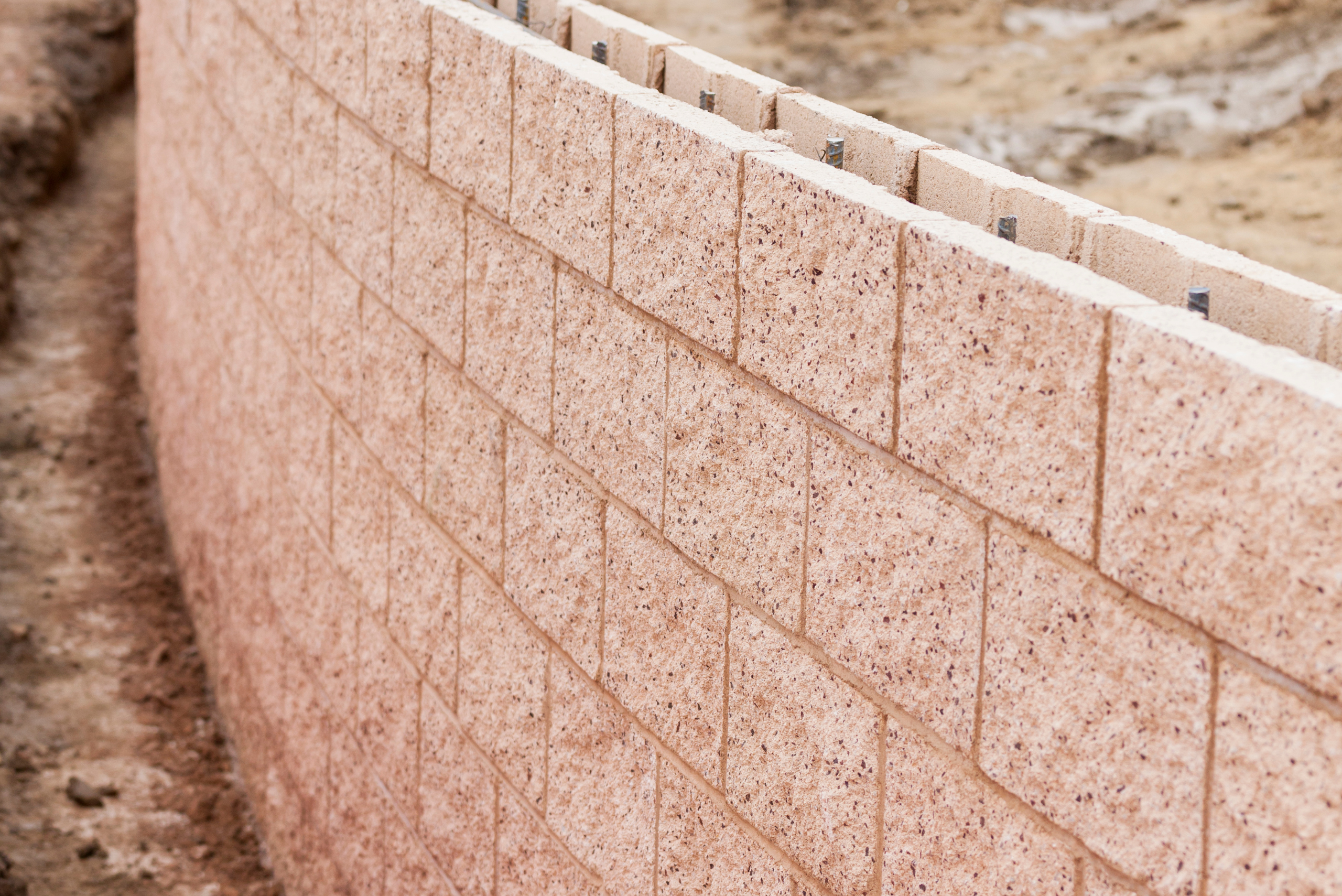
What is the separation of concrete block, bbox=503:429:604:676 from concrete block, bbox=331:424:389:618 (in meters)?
0.96

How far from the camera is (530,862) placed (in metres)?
3.57

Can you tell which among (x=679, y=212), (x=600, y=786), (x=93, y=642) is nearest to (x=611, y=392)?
(x=679, y=212)

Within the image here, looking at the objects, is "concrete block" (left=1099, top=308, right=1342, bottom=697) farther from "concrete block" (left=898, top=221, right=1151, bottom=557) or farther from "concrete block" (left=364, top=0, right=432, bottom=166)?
"concrete block" (left=364, top=0, right=432, bottom=166)

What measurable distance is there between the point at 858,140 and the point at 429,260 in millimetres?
1433

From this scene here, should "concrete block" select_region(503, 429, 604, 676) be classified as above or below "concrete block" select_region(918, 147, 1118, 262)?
below

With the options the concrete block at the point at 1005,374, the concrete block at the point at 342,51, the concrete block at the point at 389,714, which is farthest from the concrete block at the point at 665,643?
the concrete block at the point at 342,51

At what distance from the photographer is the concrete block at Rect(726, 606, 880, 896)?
2434 millimetres

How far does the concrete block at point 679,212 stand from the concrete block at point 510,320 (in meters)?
0.39

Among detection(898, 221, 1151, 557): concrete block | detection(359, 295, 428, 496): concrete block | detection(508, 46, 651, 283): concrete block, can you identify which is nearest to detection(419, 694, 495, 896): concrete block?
detection(359, 295, 428, 496): concrete block

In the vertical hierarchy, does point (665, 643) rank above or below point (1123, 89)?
below

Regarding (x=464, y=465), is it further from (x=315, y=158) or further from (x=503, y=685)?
(x=315, y=158)

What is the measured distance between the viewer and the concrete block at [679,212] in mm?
2639

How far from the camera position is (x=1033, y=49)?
35.9 ft

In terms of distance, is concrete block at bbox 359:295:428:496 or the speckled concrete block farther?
concrete block at bbox 359:295:428:496
